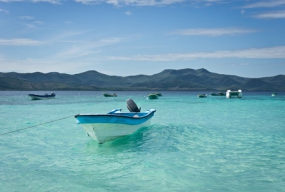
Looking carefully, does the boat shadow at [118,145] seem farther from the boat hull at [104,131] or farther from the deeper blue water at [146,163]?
the boat hull at [104,131]

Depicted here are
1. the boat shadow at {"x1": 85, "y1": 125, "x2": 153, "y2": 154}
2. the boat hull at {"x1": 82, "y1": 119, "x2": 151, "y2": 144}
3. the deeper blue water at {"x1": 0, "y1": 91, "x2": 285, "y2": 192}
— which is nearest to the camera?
the deeper blue water at {"x1": 0, "y1": 91, "x2": 285, "y2": 192}

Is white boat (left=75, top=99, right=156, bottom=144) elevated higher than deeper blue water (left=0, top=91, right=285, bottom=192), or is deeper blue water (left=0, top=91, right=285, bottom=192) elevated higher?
white boat (left=75, top=99, right=156, bottom=144)

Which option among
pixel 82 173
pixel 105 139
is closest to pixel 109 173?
pixel 82 173

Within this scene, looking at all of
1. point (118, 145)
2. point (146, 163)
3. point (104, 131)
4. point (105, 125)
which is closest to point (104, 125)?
point (105, 125)

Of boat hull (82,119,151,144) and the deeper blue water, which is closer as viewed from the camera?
the deeper blue water

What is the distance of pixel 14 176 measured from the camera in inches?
346

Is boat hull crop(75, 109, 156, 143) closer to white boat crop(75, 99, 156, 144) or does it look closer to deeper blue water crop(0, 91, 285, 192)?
white boat crop(75, 99, 156, 144)

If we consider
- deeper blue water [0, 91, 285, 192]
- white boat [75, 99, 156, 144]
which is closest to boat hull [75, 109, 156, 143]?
white boat [75, 99, 156, 144]

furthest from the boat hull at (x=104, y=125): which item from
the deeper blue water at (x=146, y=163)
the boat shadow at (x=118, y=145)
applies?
the deeper blue water at (x=146, y=163)

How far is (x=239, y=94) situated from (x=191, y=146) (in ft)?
268

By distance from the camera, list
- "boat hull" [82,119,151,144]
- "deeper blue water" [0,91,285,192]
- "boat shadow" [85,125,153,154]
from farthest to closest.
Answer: "boat hull" [82,119,151,144] → "boat shadow" [85,125,153,154] → "deeper blue water" [0,91,285,192]

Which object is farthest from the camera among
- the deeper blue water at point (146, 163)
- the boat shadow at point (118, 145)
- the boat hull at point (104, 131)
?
the boat hull at point (104, 131)

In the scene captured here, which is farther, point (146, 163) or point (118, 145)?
point (118, 145)

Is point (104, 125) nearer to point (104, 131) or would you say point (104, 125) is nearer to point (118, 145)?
point (104, 131)
